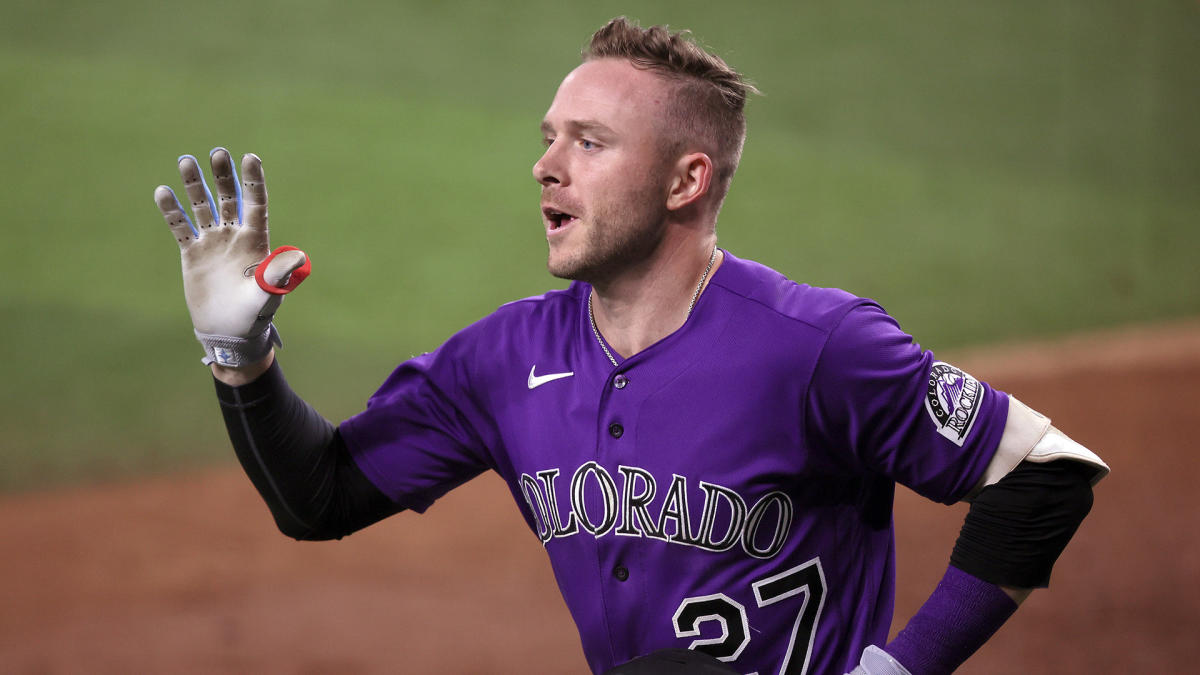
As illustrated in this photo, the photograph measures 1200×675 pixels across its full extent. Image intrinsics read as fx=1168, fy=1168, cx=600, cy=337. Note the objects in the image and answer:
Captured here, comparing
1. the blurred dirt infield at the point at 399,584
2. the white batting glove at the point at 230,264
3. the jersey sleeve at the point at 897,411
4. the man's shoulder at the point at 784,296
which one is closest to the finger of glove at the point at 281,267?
the white batting glove at the point at 230,264

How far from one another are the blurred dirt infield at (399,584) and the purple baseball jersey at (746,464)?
7.32 feet

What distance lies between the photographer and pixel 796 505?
6.14 feet

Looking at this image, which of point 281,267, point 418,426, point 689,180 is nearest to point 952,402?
point 689,180

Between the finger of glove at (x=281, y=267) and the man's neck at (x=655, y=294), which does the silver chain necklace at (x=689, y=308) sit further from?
the finger of glove at (x=281, y=267)

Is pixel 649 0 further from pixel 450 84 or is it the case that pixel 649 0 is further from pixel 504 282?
pixel 504 282

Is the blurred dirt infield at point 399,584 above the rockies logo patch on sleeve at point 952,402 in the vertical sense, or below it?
below

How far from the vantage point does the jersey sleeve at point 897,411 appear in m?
1.79

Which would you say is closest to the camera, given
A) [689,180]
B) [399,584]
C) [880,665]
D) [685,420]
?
[880,665]

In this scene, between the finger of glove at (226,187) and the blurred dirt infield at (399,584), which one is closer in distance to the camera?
the finger of glove at (226,187)

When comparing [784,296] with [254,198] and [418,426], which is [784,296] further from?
[254,198]

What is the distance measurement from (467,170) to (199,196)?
5.74 meters

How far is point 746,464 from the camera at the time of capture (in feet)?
6.02

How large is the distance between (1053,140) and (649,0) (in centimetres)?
304

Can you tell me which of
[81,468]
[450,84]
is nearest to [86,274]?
[81,468]
